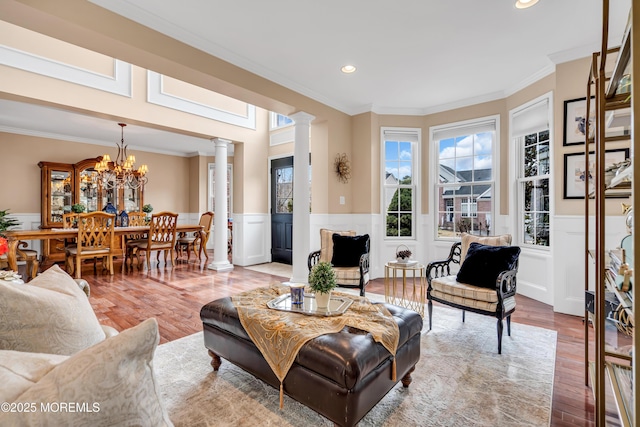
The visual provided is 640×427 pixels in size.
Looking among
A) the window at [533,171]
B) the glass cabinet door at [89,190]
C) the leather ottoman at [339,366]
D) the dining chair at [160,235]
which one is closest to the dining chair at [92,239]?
the dining chair at [160,235]

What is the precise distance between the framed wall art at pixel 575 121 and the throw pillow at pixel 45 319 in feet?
14.4

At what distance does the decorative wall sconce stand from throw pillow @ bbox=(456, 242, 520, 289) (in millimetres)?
2583

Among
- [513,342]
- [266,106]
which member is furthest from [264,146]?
[513,342]

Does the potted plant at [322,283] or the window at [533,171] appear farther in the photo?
the window at [533,171]

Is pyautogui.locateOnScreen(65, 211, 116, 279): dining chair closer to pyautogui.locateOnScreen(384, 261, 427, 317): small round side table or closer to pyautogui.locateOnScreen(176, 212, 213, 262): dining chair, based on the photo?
pyautogui.locateOnScreen(176, 212, 213, 262): dining chair

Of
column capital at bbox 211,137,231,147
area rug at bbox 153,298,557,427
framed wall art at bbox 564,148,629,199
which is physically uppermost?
column capital at bbox 211,137,231,147

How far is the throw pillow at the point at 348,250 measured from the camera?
12.6ft

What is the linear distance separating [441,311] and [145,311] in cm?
330

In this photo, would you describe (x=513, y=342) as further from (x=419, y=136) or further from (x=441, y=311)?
(x=419, y=136)

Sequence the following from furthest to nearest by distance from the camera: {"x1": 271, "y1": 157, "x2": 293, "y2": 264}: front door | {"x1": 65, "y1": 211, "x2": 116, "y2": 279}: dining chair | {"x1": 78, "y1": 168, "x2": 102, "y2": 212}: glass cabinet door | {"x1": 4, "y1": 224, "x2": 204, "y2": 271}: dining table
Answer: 1. {"x1": 78, "y1": 168, "x2": 102, "y2": 212}: glass cabinet door
2. {"x1": 271, "y1": 157, "x2": 293, "y2": 264}: front door
3. {"x1": 65, "y1": 211, "x2": 116, "y2": 279}: dining chair
4. {"x1": 4, "y1": 224, "x2": 204, "y2": 271}: dining table

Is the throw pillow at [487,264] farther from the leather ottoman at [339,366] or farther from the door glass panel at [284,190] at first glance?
the door glass panel at [284,190]

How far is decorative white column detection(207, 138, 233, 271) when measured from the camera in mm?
5887

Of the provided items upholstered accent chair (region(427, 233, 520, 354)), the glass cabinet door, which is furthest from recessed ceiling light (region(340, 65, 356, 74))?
the glass cabinet door

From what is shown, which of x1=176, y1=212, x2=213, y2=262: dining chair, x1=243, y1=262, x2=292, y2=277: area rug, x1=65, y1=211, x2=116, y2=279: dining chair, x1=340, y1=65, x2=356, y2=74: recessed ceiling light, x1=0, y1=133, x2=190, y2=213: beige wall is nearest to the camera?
x1=340, y1=65, x2=356, y2=74: recessed ceiling light
